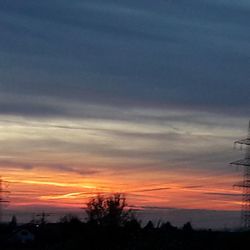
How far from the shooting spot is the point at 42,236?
128 m

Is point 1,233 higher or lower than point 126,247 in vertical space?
higher

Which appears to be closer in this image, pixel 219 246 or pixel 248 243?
pixel 248 243

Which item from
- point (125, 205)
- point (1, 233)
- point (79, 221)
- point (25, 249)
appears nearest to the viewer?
point (125, 205)

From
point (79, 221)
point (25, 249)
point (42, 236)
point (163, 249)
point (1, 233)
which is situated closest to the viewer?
point (163, 249)

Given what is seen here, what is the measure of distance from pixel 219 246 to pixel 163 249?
14.5m

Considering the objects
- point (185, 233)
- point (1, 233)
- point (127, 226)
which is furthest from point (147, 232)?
point (1, 233)

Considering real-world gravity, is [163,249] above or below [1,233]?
below

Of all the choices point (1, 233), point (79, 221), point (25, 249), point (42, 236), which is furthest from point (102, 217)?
point (1, 233)

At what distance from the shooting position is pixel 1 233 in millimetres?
150875

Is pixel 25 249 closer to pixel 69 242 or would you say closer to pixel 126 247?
pixel 69 242

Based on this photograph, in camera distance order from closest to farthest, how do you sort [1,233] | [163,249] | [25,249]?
[163,249] < [25,249] < [1,233]

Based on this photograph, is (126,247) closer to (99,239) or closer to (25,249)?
(99,239)

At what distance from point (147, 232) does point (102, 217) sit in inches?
175

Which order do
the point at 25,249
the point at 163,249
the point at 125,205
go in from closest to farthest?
the point at 163,249, the point at 125,205, the point at 25,249
